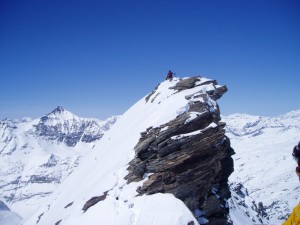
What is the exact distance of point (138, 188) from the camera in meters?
32.5

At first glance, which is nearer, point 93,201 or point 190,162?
point 190,162

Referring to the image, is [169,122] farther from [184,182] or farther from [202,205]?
[202,205]

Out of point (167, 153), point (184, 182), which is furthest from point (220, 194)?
point (167, 153)

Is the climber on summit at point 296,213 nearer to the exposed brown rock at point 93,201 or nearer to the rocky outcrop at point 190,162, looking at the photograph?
the rocky outcrop at point 190,162

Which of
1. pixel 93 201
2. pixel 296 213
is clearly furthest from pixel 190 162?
pixel 296 213

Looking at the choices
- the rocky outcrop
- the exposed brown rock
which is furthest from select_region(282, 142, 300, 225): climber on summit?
the exposed brown rock

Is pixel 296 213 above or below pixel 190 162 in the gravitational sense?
below

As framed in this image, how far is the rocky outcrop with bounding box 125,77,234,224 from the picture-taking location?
32.7 metres

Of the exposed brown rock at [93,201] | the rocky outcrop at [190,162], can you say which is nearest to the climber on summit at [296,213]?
the rocky outcrop at [190,162]

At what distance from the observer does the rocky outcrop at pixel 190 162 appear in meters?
32.7

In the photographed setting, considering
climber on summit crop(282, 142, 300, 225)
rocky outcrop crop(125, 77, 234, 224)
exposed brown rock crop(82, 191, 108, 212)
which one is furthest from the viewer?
exposed brown rock crop(82, 191, 108, 212)

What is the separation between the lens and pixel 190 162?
34.0 metres

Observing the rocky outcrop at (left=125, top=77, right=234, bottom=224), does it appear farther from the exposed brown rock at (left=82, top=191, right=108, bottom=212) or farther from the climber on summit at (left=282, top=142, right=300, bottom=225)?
the climber on summit at (left=282, top=142, right=300, bottom=225)

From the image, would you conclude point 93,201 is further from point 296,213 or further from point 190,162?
point 296,213
